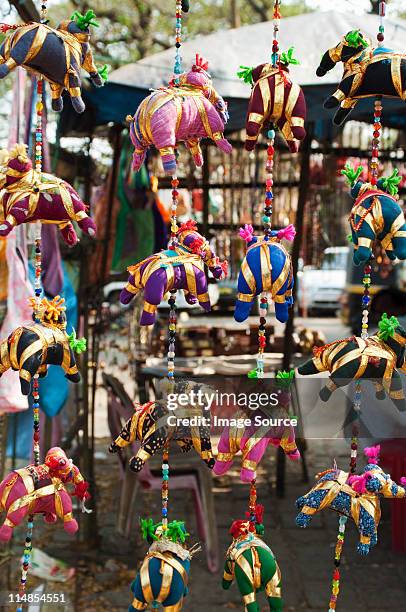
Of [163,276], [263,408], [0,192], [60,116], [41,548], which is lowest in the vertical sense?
[41,548]

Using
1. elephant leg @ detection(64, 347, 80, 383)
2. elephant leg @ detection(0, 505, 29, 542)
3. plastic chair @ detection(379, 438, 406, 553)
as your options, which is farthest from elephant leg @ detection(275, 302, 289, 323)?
plastic chair @ detection(379, 438, 406, 553)

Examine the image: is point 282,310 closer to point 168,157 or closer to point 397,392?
point 397,392

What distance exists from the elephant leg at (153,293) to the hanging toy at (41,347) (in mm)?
162

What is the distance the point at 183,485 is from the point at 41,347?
1.78 meters

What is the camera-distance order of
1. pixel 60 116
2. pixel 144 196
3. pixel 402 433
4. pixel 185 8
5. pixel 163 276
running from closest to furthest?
1. pixel 163 276
2. pixel 185 8
3. pixel 402 433
4. pixel 60 116
5. pixel 144 196

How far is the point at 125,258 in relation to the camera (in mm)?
3621

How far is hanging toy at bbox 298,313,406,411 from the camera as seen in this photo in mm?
1358

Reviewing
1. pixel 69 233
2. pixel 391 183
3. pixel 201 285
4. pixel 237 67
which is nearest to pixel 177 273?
pixel 201 285

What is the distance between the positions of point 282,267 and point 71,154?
75.3 inches

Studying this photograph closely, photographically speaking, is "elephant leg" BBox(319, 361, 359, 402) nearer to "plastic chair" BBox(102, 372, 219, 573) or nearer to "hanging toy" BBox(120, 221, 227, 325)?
"hanging toy" BBox(120, 221, 227, 325)

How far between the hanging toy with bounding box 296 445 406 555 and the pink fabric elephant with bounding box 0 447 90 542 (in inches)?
19.5

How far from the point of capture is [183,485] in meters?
3.00

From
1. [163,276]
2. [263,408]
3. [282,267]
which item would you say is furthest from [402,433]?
[163,276]

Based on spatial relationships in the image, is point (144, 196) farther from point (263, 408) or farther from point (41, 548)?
point (263, 408)
